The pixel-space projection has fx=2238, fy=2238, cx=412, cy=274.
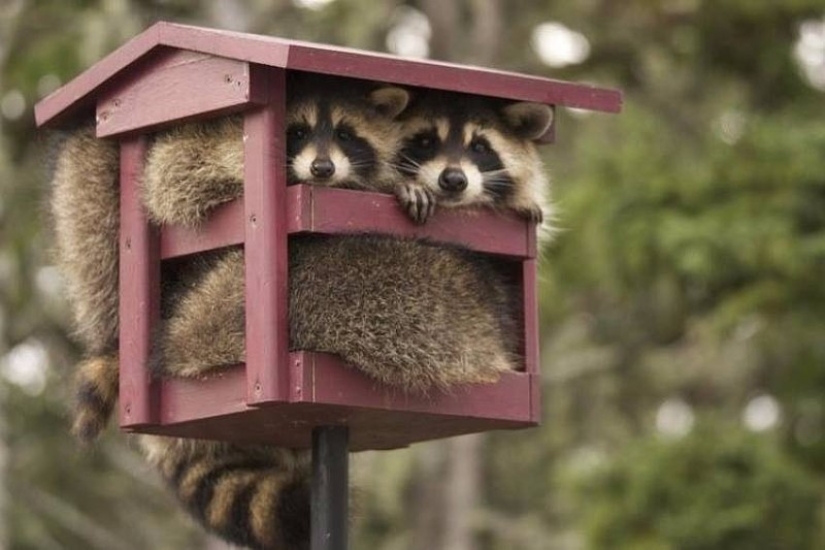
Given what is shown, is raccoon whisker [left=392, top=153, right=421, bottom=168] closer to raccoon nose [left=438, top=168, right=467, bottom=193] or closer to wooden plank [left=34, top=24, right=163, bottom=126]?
raccoon nose [left=438, top=168, right=467, bottom=193]

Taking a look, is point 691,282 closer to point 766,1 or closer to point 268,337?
point 766,1

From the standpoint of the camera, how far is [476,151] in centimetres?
675

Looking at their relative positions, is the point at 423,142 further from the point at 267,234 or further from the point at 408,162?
the point at 267,234

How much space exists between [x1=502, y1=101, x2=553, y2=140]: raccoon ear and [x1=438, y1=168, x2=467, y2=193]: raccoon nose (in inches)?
17.9

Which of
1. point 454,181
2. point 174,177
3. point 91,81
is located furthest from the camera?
point 91,81

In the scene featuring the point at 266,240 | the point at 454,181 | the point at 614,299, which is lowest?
the point at 266,240

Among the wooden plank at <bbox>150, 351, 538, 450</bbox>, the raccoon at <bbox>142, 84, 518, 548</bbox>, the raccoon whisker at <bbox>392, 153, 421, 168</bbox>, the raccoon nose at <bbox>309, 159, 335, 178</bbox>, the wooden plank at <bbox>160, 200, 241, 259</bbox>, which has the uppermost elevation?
the raccoon whisker at <bbox>392, 153, 421, 168</bbox>

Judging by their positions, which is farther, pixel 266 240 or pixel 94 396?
pixel 94 396

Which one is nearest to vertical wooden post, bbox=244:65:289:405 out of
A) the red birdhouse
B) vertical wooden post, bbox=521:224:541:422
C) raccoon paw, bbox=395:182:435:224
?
the red birdhouse

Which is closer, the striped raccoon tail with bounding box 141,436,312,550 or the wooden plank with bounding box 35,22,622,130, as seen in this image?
the wooden plank with bounding box 35,22,622,130

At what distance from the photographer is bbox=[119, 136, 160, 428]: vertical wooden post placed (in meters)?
6.32

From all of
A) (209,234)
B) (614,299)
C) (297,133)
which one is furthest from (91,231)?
(614,299)

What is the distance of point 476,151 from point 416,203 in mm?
570

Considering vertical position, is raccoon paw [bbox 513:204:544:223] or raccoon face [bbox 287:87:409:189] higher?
raccoon face [bbox 287:87:409:189]
